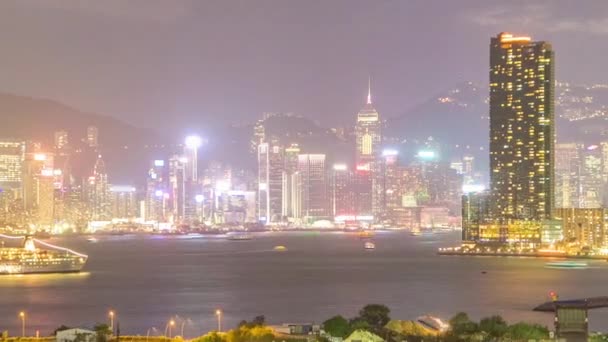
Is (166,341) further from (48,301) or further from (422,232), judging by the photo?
(422,232)

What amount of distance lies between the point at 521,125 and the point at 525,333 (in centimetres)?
7273

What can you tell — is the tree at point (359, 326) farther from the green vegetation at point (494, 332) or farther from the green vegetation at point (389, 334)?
the green vegetation at point (494, 332)

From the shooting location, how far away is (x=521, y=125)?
9569 centimetres

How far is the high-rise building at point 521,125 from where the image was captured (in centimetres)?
9375

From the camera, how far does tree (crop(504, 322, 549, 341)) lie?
24.4m

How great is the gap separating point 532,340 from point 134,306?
2106 centimetres

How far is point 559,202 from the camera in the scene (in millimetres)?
129250

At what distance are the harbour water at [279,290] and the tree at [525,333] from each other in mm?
9337

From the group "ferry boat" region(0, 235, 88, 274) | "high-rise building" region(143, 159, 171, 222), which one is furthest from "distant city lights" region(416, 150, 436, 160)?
"ferry boat" region(0, 235, 88, 274)

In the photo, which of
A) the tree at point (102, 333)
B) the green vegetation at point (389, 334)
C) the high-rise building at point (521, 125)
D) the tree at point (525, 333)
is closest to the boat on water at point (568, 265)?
the high-rise building at point (521, 125)

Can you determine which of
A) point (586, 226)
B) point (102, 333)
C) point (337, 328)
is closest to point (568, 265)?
point (586, 226)

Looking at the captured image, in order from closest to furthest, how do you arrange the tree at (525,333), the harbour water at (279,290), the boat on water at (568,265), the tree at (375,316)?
the tree at (525,333), the tree at (375,316), the harbour water at (279,290), the boat on water at (568,265)

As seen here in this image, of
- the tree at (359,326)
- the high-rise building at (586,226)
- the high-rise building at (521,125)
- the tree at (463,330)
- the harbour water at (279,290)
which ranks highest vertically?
the high-rise building at (521,125)

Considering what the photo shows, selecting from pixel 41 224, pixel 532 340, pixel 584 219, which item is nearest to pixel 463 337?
pixel 532 340
